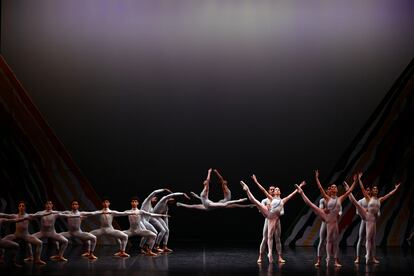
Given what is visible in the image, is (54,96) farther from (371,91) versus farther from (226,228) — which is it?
(371,91)

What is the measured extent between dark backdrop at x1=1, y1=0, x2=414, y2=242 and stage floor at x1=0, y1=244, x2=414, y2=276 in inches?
94.8

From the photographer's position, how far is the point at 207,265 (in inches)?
401

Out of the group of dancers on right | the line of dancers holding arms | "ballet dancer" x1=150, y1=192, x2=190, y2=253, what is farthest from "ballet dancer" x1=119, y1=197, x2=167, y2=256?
the group of dancers on right

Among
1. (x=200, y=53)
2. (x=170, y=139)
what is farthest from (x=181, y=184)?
(x=200, y=53)

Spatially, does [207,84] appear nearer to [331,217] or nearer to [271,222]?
[271,222]

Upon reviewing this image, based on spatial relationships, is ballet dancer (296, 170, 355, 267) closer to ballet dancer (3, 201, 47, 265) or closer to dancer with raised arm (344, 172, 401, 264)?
dancer with raised arm (344, 172, 401, 264)

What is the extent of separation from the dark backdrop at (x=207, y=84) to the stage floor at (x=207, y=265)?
2.41 meters

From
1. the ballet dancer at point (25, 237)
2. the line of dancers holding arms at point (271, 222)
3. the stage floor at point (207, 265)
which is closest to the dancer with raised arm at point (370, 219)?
the line of dancers holding arms at point (271, 222)

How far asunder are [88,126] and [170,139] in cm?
194

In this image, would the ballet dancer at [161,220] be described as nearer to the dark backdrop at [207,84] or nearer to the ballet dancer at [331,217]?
the dark backdrop at [207,84]

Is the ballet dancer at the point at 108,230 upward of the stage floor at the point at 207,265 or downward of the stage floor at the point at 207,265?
upward

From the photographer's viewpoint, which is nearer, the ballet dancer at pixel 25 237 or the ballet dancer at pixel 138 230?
the ballet dancer at pixel 25 237

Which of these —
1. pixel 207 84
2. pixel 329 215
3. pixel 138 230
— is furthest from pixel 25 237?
pixel 207 84

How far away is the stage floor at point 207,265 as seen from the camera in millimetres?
9141
